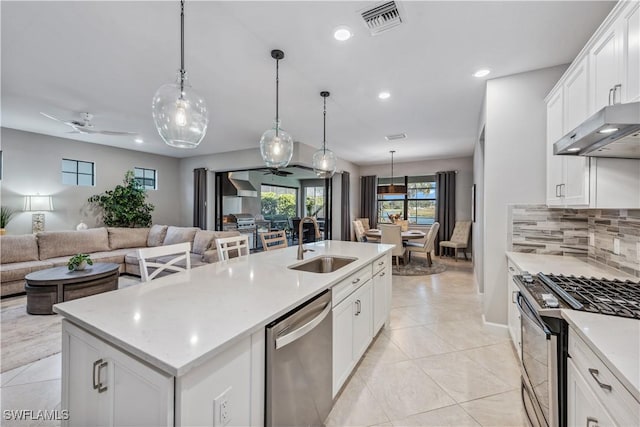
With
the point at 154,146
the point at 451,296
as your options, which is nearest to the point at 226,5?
the point at 451,296

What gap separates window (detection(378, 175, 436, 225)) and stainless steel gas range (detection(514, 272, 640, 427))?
6394 millimetres

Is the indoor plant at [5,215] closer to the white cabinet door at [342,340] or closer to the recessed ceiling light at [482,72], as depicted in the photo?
the white cabinet door at [342,340]

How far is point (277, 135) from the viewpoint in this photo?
8.97ft

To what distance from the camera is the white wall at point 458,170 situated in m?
7.24

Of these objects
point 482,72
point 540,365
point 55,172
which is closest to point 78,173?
point 55,172

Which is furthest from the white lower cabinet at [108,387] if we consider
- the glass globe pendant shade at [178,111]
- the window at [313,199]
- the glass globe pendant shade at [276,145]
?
the window at [313,199]

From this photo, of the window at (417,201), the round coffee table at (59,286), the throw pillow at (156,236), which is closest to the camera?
the round coffee table at (59,286)

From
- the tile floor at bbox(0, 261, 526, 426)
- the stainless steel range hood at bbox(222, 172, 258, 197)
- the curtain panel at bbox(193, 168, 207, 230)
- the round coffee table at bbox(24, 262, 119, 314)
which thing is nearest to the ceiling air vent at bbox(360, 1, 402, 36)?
the tile floor at bbox(0, 261, 526, 426)

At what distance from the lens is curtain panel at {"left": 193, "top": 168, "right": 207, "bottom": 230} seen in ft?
22.5

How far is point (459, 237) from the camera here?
6.88 m

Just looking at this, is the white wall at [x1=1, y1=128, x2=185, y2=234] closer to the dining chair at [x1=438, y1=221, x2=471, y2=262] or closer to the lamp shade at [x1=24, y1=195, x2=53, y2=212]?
the lamp shade at [x1=24, y1=195, x2=53, y2=212]

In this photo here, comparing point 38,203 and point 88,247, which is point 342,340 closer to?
point 88,247

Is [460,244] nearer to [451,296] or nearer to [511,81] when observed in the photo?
[451,296]

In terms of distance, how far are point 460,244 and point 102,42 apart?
722 cm
